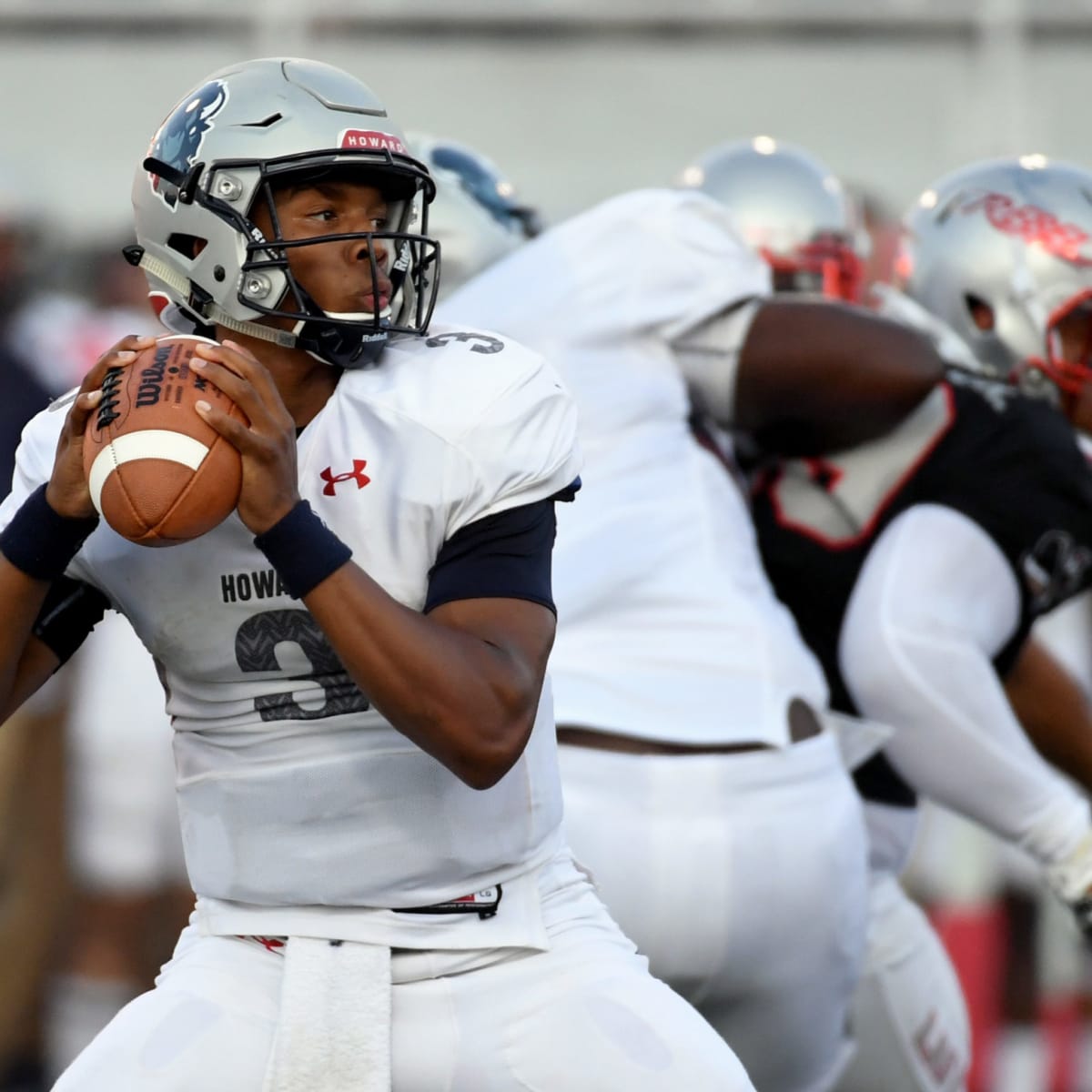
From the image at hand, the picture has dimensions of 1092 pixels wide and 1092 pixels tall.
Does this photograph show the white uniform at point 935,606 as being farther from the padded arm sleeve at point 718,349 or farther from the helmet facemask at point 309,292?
the helmet facemask at point 309,292

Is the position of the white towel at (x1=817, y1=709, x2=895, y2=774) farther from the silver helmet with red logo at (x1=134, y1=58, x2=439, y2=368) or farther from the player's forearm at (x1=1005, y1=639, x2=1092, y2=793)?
the silver helmet with red logo at (x1=134, y1=58, x2=439, y2=368)

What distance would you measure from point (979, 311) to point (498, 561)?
1.84 meters

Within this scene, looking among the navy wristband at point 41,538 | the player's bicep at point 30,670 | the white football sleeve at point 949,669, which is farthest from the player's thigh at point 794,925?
the navy wristband at point 41,538

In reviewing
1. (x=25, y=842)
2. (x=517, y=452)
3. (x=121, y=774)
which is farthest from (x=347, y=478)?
(x=25, y=842)

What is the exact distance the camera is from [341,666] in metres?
2.25

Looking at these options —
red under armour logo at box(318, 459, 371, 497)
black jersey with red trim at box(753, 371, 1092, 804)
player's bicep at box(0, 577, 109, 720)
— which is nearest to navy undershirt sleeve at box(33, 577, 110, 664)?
player's bicep at box(0, 577, 109, 720)

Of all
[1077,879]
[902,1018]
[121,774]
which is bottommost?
[121,774]

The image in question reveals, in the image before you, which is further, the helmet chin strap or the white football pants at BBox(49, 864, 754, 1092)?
the helmet chin strap

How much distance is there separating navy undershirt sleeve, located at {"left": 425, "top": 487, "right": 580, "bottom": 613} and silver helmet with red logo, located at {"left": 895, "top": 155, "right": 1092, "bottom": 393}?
172 cm

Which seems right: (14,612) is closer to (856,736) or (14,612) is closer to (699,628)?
(699,628)

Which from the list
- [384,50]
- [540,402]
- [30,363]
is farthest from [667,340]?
Result: [384,50]

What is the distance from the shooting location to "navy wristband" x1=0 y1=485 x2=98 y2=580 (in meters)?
2.16

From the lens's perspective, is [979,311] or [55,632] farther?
[979,311]

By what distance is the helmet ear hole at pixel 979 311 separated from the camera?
373 cm
